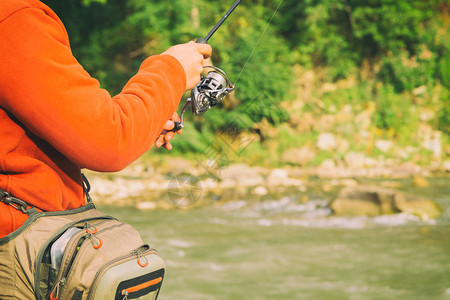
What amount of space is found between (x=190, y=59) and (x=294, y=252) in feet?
18.4

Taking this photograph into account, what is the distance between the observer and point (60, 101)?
907 mm

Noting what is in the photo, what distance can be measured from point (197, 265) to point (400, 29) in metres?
11.9

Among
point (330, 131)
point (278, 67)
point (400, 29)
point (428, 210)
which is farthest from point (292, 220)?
point (400, 29)

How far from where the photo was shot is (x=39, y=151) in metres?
1.03

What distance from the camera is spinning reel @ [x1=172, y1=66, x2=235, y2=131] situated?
136cm

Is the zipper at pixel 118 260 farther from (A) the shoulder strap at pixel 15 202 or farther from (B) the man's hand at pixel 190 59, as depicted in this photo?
(B) the man's hand at pixel 190 59

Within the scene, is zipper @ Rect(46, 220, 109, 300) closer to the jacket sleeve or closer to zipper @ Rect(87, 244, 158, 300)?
zipper @ Rect(87, 244, 158, 300)

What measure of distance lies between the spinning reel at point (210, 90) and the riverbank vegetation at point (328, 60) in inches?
439

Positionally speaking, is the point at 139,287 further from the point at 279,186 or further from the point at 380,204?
the point at 279,186

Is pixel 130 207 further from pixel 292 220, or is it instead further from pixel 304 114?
pixel 304 114

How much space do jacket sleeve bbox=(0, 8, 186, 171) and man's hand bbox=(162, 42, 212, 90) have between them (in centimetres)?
16

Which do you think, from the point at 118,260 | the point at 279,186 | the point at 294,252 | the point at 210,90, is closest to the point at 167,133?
the point at 210,90

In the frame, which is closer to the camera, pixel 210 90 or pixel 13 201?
pixel 13 201

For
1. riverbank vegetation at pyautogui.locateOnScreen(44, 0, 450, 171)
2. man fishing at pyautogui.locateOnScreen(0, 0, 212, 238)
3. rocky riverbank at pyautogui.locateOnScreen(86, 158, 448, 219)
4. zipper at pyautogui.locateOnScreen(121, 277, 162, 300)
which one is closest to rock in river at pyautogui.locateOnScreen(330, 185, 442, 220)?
rocky riverbank at pyautogui.locateOnScreen(86, 158, 448, 219)
